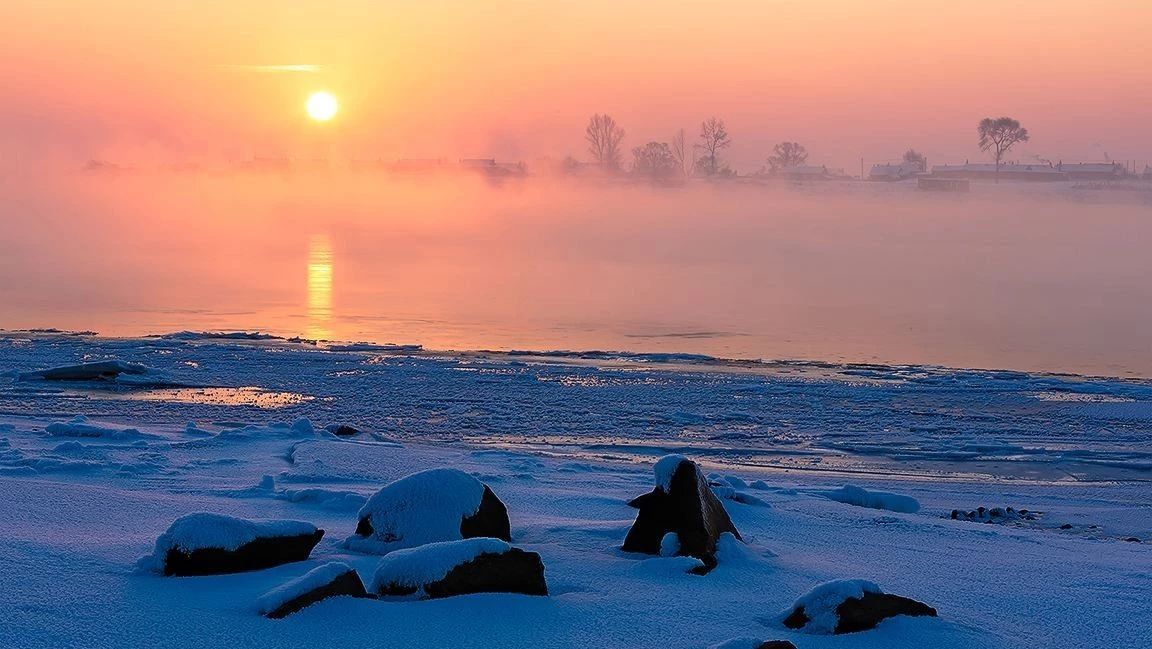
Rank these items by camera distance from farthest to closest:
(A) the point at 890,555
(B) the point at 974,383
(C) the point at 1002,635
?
(B) the point at 974,383 < (A) the point at 890,555 < (C) the point at 1002,635

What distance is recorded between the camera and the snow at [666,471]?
653cm

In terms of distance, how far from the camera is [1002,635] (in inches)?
207

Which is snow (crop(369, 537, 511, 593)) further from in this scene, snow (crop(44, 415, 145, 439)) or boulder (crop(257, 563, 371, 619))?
snow (crop(44, 415, 145, 439))

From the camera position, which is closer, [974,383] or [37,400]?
[37,400]

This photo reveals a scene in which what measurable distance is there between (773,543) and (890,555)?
681 millimetres

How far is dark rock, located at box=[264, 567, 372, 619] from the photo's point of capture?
16.3 ft

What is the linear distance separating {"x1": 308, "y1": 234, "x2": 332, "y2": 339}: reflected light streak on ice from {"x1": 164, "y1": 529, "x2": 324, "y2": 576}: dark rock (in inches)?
703

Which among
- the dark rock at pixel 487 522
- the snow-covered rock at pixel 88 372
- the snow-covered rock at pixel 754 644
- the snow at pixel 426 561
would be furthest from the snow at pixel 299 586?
the snow-covered rock at pixel 88 372

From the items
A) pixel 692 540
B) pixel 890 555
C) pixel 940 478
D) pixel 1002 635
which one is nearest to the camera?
pixel 1002 635

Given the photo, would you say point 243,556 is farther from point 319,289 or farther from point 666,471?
point 319,289

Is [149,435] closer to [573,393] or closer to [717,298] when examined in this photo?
[573,393]

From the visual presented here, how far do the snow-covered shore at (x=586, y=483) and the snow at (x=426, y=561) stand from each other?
15cm

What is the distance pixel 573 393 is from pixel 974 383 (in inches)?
240

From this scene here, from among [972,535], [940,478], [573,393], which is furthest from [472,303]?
[972,535]
